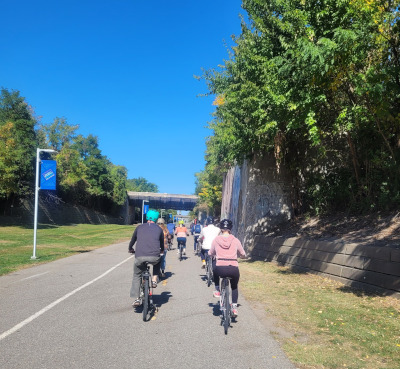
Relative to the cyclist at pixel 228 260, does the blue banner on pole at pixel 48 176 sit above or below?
above

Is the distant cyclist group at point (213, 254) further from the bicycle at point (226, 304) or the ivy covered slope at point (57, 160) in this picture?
the ivy covered slope at point (57, 160)

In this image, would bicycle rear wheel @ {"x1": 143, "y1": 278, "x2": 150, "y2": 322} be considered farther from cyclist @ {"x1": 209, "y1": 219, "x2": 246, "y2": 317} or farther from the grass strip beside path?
the grass strip beside path

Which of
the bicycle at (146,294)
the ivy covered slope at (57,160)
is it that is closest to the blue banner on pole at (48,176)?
the bicycle at (146,294)

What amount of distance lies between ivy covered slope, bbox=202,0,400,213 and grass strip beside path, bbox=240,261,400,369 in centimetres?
384

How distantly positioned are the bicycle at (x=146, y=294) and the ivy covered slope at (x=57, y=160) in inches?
1217

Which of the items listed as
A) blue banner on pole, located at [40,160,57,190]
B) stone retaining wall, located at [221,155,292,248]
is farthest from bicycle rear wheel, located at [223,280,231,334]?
stone retaining wall, located at [221,155,292,248]

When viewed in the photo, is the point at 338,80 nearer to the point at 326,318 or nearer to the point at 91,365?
the point at 326,318

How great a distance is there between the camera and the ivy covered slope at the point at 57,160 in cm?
3644

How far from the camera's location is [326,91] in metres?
11.5

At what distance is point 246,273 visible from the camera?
13.4 meters

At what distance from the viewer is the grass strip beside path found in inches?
197

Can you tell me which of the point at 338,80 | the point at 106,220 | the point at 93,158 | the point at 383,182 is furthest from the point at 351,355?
the point at 106,220

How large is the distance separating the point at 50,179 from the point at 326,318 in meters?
13.8

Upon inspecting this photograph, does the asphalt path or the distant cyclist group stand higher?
the distant cyclist group
